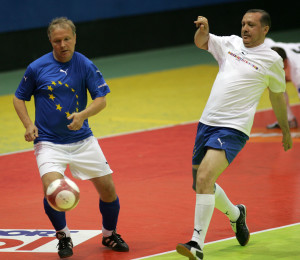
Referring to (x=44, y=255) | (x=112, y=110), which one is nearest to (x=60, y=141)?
(x=44, y=255)

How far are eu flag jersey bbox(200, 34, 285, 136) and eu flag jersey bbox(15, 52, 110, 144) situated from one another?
1.12 m

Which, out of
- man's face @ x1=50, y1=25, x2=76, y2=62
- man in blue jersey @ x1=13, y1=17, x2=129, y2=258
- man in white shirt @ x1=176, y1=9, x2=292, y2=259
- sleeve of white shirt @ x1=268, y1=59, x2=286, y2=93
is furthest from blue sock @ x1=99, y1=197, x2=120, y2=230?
sleeve of white shirt @ x1=268, y1=59, x2=286, y2=93

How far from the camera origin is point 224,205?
7535mm

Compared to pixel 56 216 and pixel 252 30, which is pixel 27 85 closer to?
pixel 56 216

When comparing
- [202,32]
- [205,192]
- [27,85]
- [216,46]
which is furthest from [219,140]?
[27,85]

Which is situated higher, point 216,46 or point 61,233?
point 216,46

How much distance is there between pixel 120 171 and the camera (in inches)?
430

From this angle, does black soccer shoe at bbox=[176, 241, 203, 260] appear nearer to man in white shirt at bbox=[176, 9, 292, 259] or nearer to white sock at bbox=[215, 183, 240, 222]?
man in white shirt at bbox=[176, 9, 292, 259]

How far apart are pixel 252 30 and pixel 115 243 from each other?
2517mm

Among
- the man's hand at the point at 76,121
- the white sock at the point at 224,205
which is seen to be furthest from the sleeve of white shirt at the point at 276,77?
the man's hand at the point at 76,121

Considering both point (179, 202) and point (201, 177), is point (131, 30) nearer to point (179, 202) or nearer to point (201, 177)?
point (179, 202)

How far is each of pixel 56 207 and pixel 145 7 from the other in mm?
18096

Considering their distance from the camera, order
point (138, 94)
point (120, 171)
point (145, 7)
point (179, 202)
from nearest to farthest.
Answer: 1. point (179, 202)
2. point (120, 171)
3. point (138, 94)
4. point (145, 7)

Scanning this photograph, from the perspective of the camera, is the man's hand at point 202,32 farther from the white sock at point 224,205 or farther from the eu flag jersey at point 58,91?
the white sock at point 224,205
